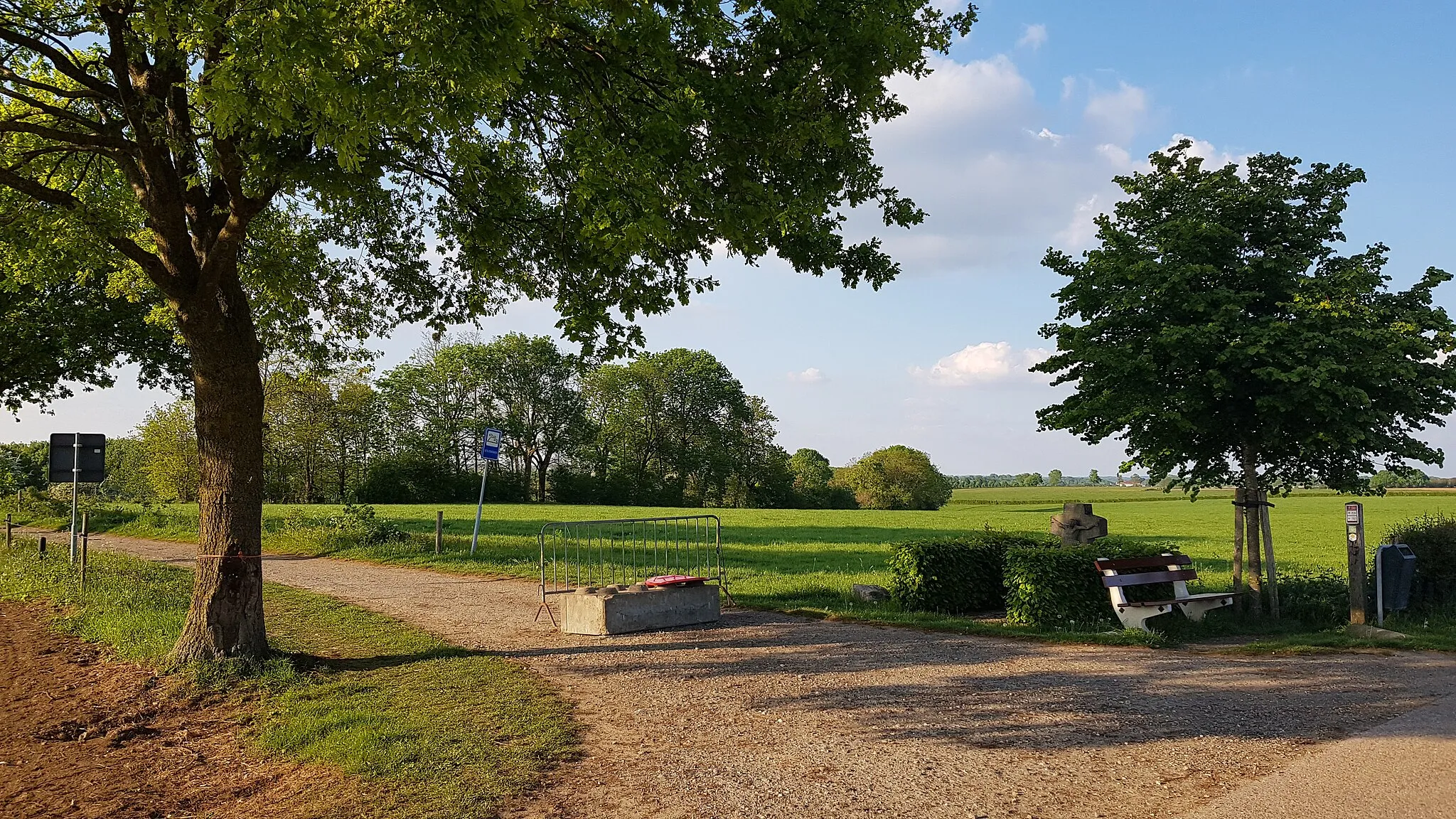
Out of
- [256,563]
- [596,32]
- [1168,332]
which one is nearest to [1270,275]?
[1168,332]

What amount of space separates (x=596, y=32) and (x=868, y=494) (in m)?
70.7

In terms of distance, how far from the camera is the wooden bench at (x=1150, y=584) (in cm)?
1014

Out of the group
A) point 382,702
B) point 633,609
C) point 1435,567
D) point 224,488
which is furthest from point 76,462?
point 1435,567

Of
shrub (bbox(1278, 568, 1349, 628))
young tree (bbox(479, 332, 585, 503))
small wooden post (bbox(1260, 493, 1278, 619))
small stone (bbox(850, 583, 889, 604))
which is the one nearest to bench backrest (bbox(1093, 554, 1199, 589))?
small wooden post (bbox(1260, 493, 1278, 619))

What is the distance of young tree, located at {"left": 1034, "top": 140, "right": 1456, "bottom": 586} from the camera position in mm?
10594

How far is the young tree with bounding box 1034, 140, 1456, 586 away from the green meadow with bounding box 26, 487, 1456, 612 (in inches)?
115

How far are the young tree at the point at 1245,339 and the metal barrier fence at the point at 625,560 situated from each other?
5845 mm

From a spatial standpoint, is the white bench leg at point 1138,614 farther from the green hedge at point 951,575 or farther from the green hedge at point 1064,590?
the green hedge at point 951,575

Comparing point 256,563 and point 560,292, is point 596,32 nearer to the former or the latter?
point 560,292

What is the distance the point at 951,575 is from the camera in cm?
1239

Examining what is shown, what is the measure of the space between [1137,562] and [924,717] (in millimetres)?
5287

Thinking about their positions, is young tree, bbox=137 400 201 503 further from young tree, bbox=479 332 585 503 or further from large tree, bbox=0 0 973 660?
large tree, bbox=0 0 973 660

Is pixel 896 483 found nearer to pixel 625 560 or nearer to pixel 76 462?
pixel 625 560

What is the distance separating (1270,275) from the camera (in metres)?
11.5
